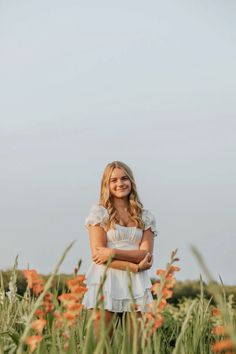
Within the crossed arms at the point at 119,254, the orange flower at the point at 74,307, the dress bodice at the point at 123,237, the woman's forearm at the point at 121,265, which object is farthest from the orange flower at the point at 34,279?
the dress bodice at the point at 123,237

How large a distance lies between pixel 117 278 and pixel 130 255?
0.27 metres

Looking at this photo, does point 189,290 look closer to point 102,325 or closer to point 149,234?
point 149,234

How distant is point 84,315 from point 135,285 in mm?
1042

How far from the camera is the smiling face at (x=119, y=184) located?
4891 millimetres

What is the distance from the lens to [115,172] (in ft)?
16.1

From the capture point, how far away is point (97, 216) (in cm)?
477

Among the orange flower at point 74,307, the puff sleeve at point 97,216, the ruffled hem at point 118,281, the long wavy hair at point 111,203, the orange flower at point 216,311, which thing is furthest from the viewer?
the long wavy hair at point 111,203

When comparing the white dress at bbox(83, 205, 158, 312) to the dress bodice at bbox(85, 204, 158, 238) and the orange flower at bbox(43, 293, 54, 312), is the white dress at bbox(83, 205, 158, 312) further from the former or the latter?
the orange flower at bbox(43, 293, 54, 312)

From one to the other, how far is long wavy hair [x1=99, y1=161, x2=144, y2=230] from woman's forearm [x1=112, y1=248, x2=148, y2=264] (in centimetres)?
30

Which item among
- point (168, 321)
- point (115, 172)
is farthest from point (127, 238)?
point (168, 321)

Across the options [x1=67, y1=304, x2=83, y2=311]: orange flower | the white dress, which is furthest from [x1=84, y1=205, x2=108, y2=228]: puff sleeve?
[x1=67, y1=304, x2=83, y2=311]: orange flower

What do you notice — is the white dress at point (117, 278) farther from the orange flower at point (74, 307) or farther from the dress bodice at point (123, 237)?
the orange flower at point (74, 307)

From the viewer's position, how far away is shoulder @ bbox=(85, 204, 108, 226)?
4.76 m

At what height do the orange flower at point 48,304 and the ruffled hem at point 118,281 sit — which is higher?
the ruffled hem at point 118,281
